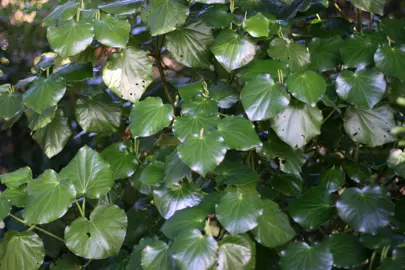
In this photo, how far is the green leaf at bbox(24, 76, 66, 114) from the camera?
52.8 inches

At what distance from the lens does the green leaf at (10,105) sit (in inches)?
57.6

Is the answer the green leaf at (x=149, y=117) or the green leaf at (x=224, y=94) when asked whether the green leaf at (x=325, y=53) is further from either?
the green leaf at (x=149, y=117)

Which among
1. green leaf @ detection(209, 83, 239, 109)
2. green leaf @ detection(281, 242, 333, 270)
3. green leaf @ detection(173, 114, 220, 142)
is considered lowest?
green leaf @ detection(281, 242, 333, 270)

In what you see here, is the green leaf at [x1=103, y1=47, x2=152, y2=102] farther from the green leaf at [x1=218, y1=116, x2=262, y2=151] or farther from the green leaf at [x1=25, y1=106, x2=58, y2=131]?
the green leaf at [x1=218, y1=116, x2=262, y2=151]

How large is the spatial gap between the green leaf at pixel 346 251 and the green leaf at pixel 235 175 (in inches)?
9.1

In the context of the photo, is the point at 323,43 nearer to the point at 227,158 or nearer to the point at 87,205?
the point at 227,158

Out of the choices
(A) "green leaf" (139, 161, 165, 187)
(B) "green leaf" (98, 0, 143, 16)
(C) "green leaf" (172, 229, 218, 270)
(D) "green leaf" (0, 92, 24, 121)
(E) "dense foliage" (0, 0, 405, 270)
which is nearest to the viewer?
(C) "green leaf" (172, 229, 218, 270)

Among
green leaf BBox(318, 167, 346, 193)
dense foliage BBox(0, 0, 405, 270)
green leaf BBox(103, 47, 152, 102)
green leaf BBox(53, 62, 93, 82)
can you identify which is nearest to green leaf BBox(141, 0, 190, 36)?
dense foliage BBox(0, 0, 405, 270)

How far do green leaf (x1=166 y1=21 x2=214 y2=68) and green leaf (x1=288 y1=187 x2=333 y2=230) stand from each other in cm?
45

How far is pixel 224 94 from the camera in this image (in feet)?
4.46

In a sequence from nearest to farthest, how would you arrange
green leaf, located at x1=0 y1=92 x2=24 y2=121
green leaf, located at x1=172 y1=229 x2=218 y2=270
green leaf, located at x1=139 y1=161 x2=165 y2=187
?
green leaf, located at x1=172 y1=229 x2=218 y2=270 < green leaf, located at x1=139 y1=161 x2=165 y2=187 < green leaf, located at x1=0 y1=92 x2=24 y2=121

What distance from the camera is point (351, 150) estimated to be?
1632 millimetres

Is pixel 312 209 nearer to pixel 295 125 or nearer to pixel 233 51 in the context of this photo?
pixel 295 125

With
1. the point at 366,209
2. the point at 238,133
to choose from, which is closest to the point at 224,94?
the point at 238,133
